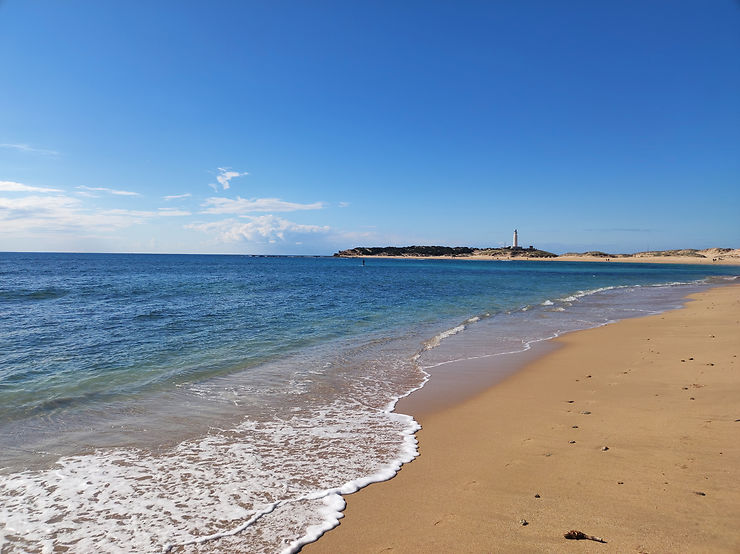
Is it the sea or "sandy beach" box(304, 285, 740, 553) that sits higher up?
"sandy beach" box(304, 285, 740, 553)

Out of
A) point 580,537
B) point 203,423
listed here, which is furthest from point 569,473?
point 203,423

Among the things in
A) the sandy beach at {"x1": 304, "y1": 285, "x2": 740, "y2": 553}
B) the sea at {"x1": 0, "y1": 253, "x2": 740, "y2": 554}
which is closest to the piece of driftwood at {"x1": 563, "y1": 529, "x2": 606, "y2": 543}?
the sandy beach at {"x1": 304, "y1": 285, "x2": 740, "y2": 553}

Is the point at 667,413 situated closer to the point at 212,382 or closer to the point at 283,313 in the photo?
the point at 212,382

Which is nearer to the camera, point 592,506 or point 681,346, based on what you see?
point 592,506

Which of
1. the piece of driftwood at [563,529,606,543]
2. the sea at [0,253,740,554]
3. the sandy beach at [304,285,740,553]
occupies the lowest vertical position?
the sea at [0,253,740,554]

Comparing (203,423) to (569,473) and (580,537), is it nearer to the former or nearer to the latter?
(569,473)

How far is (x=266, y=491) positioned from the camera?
479 centimetres

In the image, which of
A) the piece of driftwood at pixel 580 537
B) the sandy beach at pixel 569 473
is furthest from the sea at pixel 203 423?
the piece of driftwood at pixel 580 537

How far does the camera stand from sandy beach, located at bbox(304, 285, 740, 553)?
3.71 m

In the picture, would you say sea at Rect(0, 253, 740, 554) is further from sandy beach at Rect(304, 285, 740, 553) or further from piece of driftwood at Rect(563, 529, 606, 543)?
piece of driftwood at Rect(563, 529, 606, 543)

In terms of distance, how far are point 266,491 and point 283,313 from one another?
1710 cm

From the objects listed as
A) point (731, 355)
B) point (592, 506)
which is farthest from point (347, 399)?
point (731, 355)

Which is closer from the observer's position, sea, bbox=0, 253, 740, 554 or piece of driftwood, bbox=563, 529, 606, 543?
piece of driftwood, bbox=563, 529, 606, 543

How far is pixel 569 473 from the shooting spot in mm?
4910
